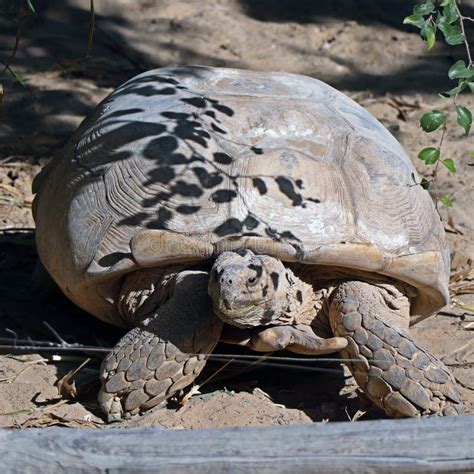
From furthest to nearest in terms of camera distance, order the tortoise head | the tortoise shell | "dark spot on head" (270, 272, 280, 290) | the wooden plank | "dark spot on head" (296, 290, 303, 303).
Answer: "dark spot on head" (296, 290, 303, 303) < the tortoise shell < "dark spot on head" (270, 272, 280, 290) < the tortoise head < the wooden plank

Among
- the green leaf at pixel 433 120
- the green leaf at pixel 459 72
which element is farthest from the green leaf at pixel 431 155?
the green leaf at pixel 459 72

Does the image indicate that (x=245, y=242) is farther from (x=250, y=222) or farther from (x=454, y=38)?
(x=454, y=38)

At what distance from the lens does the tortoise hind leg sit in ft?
12.6

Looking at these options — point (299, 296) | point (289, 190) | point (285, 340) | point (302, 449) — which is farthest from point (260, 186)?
point (302, 449)

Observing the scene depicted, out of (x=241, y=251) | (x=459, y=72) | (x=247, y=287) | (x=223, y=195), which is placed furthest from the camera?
(x=223, y=195)

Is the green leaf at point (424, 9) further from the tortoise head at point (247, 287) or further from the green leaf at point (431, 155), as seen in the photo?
the tortoise head at point (247, 287)

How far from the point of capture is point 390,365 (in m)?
3.88

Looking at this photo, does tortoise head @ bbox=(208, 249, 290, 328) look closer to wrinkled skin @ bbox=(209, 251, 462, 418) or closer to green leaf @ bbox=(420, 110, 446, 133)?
wrinkled skin @ bbox=(209, 251, 462, 418)

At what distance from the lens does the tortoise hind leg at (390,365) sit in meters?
3.85

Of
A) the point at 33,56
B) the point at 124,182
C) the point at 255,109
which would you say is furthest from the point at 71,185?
the point at 33,56

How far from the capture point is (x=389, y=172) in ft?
14.2

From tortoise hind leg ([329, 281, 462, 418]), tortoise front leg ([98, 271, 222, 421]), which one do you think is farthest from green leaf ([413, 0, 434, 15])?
tortoise front leg ([98, 271, 222, 421])

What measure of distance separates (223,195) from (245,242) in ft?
0.71

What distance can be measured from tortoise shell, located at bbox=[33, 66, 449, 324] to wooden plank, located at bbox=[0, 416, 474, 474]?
1.43 metres
